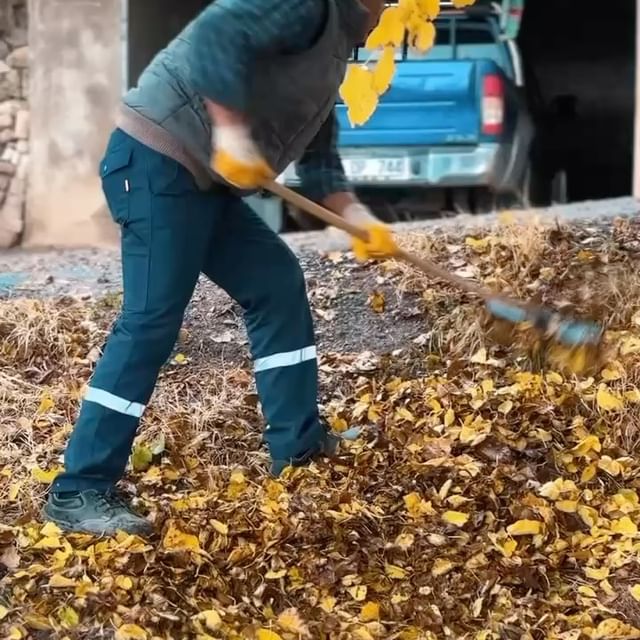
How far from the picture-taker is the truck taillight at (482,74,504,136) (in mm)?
7605

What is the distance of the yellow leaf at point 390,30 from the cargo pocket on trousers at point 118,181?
0.67 metres

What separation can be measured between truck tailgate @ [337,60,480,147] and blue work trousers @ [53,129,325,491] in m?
4.58

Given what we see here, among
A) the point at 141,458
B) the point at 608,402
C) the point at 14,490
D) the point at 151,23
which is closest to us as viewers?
the point at 14,490

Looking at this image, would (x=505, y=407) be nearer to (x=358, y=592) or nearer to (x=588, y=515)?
(x=588, y=515)

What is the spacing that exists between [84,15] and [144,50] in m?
0.74

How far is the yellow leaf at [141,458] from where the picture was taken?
335cm

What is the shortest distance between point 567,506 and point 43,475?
148 cm

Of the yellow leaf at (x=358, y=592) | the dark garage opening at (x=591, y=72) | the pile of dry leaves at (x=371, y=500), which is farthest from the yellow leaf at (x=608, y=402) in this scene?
the dark garage opening at (x=591, y=72)

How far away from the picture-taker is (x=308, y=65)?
268cm

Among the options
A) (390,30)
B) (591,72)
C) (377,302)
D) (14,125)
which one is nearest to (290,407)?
(390,30)

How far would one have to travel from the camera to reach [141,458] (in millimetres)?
3369

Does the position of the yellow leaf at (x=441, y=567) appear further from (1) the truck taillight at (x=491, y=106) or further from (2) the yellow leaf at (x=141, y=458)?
(1) the truck taillight at (x=491, y=106)

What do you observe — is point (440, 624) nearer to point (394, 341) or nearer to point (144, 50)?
point (394, 341)

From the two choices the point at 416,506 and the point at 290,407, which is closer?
the point at 416,506
